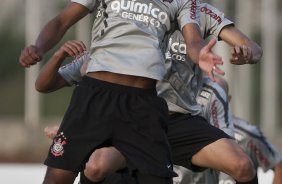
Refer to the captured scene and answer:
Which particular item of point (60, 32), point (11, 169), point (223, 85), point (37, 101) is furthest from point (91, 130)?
point (37, 101)

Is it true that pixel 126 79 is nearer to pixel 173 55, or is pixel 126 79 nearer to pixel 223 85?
pixel 173 55

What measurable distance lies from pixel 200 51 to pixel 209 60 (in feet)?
0.46

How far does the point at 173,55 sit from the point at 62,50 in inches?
45.7

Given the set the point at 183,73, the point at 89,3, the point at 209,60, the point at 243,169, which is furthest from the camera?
the point at 183,73

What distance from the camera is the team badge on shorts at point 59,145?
18.3 feet

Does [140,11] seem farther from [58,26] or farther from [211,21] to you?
[211,21]

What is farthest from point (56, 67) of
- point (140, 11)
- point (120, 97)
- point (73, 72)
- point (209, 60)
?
point (209, 60)

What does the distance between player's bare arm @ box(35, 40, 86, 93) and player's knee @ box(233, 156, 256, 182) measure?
1.10m

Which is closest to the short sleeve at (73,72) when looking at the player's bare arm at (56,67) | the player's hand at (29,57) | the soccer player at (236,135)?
the player's bare arm at (56,67)

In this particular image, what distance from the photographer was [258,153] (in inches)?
312

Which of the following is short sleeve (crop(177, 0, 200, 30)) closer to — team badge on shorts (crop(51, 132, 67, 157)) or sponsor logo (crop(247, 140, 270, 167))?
team badge on shorts (crop(51, 132, 67, 157))

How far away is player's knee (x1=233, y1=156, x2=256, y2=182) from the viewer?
6051mm

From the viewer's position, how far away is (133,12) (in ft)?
18.7

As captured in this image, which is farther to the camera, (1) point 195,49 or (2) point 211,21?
(2) point 211,21
